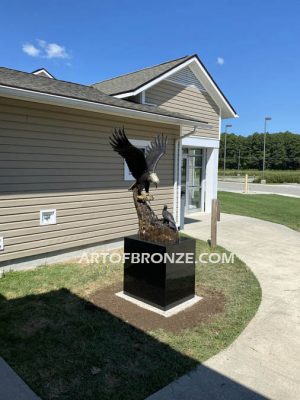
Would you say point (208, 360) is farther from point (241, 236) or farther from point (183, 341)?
point (241, 236)

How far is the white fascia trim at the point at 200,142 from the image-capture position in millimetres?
10897

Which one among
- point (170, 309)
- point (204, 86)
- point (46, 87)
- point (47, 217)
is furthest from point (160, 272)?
point (204, 86)

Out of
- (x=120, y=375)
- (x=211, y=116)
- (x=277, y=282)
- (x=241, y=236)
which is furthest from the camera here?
(x=211, y=116)

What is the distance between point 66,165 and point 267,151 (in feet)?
288

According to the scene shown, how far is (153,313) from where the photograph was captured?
4344 mm

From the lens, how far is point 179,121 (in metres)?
8.05

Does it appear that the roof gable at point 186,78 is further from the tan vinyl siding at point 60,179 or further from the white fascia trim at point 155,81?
the tan vinyl siding at point 60,179

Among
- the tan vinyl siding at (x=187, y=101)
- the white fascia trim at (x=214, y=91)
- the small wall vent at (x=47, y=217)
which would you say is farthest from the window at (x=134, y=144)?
the white fascia trim at (x=214, y=91)

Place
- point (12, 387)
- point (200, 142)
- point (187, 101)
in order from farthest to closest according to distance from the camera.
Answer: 1. point (200, 142)
2. point (187, 101)
3. point (12, 387)

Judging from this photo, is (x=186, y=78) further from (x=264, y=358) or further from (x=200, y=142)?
(x=264, y=358)

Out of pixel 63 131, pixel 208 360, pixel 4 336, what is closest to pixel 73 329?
pixel 4 336

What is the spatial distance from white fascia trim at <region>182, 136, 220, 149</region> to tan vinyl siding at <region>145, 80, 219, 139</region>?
15 cm

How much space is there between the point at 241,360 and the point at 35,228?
4248 millimetres

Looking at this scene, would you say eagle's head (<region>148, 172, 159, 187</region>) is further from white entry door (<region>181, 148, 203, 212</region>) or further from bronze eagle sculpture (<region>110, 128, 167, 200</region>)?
white entry door (<region>181, 148, 203, 212</region>)
